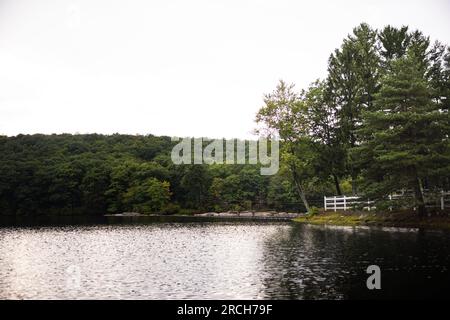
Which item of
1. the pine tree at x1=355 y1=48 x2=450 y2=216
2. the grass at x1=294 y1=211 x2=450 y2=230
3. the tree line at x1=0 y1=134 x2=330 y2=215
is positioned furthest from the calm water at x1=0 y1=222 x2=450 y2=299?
the tree line at x1=0 y1=134 x2=330 y2=215

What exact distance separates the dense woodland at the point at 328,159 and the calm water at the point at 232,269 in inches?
313

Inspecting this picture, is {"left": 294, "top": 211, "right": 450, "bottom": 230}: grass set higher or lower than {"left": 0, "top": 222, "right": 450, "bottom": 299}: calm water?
higher

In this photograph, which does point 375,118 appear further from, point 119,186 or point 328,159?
point 119,186

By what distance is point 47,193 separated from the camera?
11188cm

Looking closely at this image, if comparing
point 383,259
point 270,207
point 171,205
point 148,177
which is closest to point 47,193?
point 148,177

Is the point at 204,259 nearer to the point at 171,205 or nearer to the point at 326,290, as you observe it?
the point at 326,290

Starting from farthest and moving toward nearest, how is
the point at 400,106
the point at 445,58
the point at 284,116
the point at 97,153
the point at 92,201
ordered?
the point at 97,153, the point at 92,201, the point at 284,116, the point at 445,58, the point at 400,106

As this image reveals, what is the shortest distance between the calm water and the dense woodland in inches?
313

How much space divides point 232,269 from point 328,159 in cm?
3340

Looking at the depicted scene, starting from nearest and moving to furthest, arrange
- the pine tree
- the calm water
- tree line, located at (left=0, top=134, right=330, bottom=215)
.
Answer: the calm water, the pine tree, tree line, located at (left=0, top=134, right=330, bottom=215)

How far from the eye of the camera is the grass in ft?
109

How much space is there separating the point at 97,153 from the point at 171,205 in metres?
35.7
